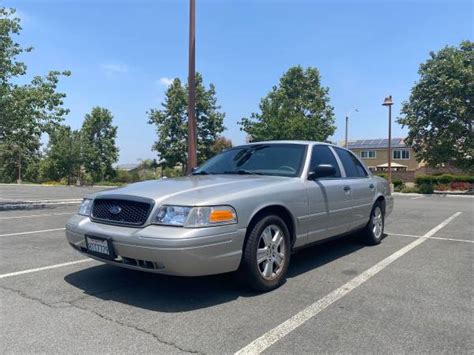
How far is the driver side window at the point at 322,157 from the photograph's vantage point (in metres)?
5.38

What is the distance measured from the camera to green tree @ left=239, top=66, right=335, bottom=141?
32.9 m

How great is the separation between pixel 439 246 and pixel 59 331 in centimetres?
601

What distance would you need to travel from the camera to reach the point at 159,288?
14.3ft

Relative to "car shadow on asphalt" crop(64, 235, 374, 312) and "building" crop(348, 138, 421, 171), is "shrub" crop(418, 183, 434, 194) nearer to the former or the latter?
"car shadow on asphalt" crop(64, 235, 374, 312)

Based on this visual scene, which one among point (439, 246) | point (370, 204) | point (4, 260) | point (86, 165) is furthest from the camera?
point (86, 165)

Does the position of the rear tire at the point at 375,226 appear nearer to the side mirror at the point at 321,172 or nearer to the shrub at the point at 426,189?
the side mirror at the point at 321,172

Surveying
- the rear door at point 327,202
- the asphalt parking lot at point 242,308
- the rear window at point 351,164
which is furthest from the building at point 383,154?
the asphalt parking lot at point 242,308

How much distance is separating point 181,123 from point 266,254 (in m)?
37.5

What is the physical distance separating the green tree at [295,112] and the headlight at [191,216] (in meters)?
29.1

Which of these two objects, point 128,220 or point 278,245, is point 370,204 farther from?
point 128,220

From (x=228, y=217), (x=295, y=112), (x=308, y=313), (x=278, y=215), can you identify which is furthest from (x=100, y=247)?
(x=295, y=112)

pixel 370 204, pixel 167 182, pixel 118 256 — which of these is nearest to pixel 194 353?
pixel 118 256

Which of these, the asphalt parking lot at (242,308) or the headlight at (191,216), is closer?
the asphalt parking lot at (242,308)

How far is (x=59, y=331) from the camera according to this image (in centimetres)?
326
